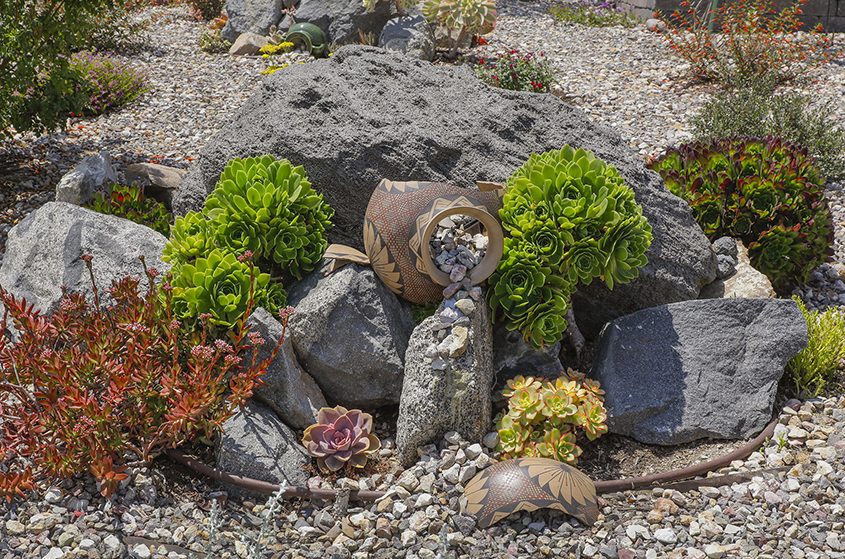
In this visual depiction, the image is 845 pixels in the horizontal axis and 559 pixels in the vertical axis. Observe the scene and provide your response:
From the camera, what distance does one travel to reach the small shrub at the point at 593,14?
466 inches

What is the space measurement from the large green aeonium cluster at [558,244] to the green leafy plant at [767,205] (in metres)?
1.41

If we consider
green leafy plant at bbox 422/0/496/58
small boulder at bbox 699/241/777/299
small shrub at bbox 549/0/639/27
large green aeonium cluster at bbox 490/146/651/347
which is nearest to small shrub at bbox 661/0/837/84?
small shrub at bbox 549/0/639/27

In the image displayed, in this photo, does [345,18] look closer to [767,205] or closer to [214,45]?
[214,45]

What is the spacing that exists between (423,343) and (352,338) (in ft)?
1.40

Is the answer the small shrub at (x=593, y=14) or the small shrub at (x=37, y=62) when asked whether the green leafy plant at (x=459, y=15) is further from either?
the small shrub at (x=37, y=62)

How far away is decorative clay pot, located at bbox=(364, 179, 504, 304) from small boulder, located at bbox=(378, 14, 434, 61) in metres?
5.85

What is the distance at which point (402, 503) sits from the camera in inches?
143

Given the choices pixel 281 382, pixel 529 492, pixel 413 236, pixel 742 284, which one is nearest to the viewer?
pixel 529 492

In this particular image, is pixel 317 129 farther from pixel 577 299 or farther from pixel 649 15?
pixel 649 15

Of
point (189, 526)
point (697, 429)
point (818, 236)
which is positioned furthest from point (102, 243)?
point (818, 236)

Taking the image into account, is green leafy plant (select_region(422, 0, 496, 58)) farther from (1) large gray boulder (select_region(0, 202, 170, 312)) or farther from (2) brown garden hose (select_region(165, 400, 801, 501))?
(2) brown garden hose (select_region(165, 400, 801, 501))

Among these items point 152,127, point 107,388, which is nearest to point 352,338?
point 107,388

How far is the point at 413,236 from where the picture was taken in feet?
13.5

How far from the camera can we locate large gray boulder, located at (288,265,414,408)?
4141mm
